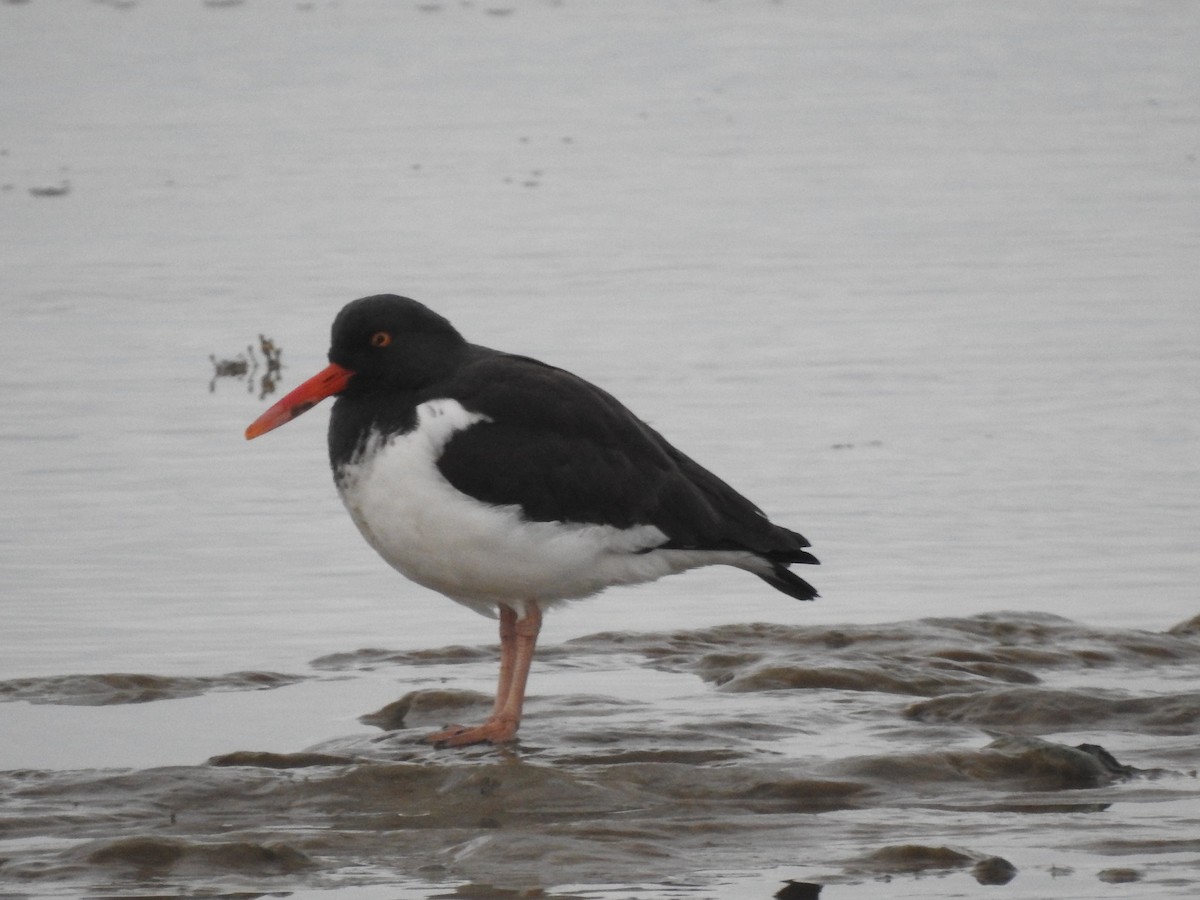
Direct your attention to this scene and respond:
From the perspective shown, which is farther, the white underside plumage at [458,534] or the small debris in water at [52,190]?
the small debris in water at [52,190]

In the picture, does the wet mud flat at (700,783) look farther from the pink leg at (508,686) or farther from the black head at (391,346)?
the black head at (391,346)

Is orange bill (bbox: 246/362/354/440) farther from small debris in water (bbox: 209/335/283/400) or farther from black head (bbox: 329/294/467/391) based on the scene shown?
small debris in water (bbox: 209/335/283/400)

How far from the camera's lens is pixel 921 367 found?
1277cm

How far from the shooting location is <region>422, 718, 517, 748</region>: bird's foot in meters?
7.00

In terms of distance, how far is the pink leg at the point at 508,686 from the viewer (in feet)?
23.1

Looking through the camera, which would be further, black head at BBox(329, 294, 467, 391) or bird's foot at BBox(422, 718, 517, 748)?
black head at BBox(329, 294, 467, 391)

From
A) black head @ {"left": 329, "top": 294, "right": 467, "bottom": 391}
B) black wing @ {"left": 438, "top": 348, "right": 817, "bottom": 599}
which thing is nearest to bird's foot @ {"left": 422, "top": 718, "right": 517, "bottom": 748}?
black wing @ {"left": 438, "top": 348, "right": 817, "bottom": 599}

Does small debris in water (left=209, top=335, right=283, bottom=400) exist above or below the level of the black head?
below

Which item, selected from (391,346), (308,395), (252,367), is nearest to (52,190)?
(252,367)

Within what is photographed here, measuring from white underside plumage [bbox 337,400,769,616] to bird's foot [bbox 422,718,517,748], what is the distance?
425mm

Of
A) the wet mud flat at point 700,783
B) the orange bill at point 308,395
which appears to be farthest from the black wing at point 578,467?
the wet mud flat at point 700,783

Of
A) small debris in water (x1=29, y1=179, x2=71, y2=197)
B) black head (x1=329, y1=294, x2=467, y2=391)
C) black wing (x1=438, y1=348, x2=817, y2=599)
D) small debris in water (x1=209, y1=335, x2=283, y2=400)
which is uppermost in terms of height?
small debris in water (x1=29, y1=179, x2=71, y2=197)

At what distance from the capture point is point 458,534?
22.6 feet

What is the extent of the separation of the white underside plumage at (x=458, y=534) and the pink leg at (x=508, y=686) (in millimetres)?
88
